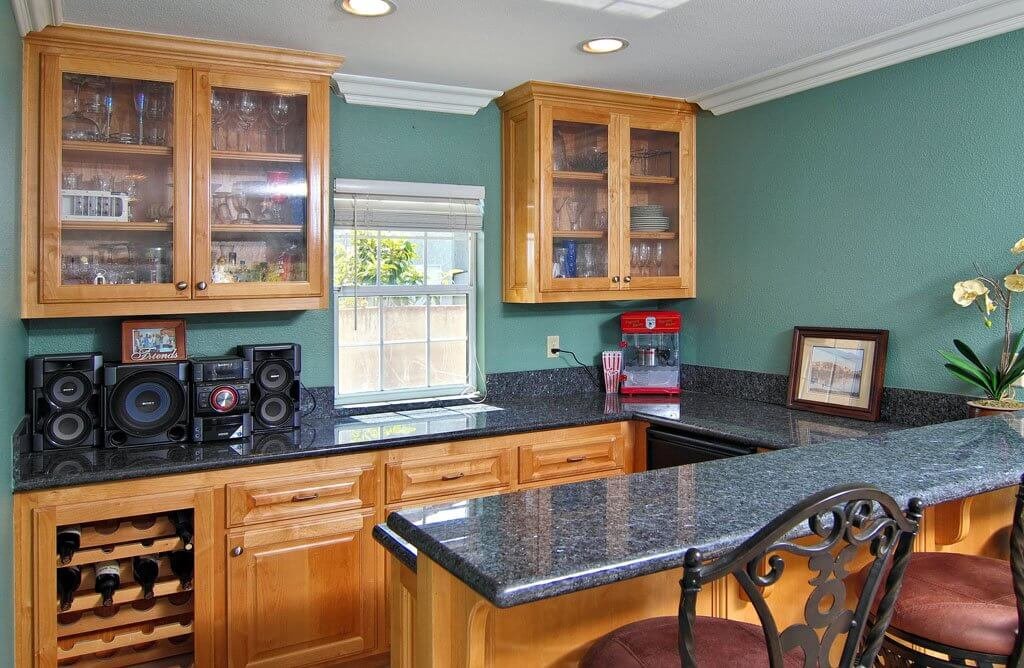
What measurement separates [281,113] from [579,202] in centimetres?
135

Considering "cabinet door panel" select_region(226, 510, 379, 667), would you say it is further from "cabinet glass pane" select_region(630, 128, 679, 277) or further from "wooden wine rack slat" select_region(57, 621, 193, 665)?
"cabinet glass pane" select_region(630, 128, 679, 277)

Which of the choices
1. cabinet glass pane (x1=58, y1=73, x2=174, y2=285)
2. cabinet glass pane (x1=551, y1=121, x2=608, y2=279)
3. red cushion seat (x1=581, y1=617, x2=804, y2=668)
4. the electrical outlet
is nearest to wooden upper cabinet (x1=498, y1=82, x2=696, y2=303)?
cabinet glass pane (x1=551, y1=121, x2=608, y2=279)

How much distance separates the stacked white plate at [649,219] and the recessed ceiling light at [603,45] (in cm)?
92

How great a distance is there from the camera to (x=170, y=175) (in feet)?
9.20

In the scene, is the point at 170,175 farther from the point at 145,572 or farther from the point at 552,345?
the point at 552,345

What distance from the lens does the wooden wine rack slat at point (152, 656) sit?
2523 mm

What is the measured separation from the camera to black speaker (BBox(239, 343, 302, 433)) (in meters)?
2.96

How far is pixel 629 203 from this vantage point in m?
3.70

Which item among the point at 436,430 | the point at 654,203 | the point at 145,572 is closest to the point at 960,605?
the point at 436,430

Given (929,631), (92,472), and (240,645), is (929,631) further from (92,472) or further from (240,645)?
(92,472)

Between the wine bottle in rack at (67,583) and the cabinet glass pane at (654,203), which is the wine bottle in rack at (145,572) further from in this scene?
the cabinet glass pane at (654,203)

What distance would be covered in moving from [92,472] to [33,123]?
114 centimetres

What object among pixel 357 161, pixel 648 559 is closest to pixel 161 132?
pixel 357 161

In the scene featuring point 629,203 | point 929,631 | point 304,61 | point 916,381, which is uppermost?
point 304,61
